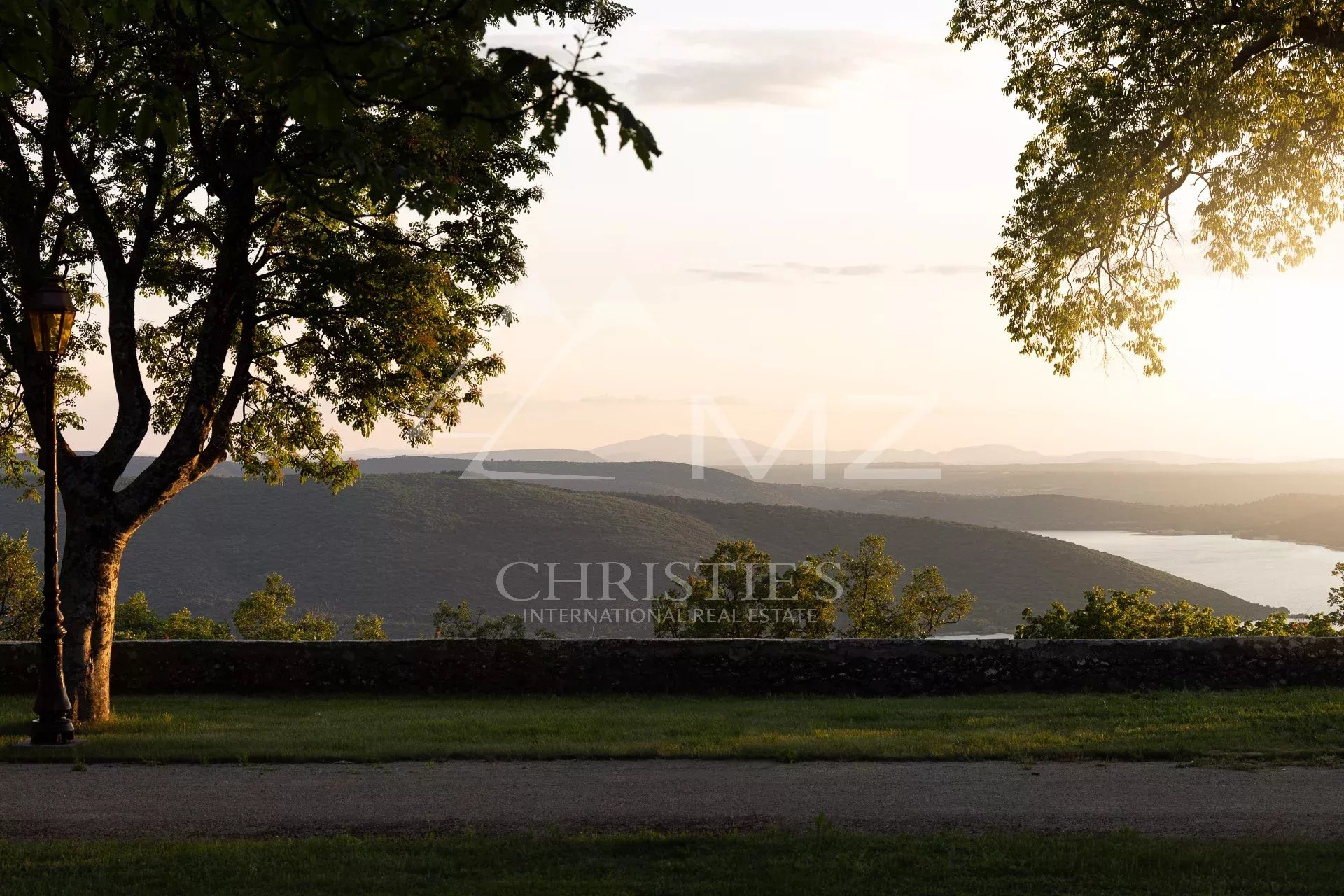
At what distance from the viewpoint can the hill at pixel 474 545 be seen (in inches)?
3243

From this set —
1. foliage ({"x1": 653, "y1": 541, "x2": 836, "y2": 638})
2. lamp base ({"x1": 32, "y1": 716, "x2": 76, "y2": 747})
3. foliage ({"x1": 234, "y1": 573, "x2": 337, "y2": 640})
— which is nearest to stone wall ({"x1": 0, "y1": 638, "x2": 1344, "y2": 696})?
lamp base ({"x1": 32, "y1": 716, "x2": 76, "y2": 747})

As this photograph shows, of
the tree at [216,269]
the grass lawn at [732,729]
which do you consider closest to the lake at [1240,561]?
the grass lawn at [732,729]

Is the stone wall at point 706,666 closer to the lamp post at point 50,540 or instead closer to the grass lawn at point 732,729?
the grass lawn at point 732,729

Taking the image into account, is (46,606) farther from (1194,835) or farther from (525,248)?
(1194,835)

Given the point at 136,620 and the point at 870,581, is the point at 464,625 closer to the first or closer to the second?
the point at 136,620

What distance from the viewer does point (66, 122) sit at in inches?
481

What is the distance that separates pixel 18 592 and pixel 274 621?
28.5ft

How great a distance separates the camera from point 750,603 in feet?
95.1

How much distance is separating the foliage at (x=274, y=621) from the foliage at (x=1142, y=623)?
1188 inches

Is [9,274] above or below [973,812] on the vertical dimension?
above

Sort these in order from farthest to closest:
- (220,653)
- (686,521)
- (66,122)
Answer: (686,521), (220,653), (66,122)

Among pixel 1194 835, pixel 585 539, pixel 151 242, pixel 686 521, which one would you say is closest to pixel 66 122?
pixel 151 242

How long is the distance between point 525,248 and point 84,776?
24.9ft

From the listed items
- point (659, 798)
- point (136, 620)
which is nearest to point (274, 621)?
point (136, 620)
